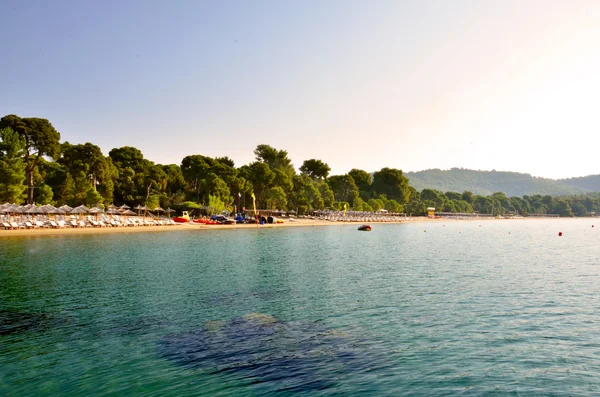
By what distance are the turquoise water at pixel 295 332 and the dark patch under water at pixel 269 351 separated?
0.05 metres

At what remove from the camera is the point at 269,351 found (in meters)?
11.7

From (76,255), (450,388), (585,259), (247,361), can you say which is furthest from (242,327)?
(585,259)

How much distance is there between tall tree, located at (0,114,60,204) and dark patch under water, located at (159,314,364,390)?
67.2 m

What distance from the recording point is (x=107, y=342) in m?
12.5

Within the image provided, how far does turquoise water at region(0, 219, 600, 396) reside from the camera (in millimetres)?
9680

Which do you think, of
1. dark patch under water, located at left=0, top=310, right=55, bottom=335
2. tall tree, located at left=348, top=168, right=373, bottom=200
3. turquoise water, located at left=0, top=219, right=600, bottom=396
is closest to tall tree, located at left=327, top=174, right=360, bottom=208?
tall tree, located at left=348, top=168, right=373, bottom=200

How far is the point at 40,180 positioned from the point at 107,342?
77472mm

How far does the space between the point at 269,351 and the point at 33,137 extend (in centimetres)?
7137

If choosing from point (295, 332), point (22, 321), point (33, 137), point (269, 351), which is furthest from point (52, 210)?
point (269, 351)

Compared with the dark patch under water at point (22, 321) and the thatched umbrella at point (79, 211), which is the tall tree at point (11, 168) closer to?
the thatched umbrella at point (79, 211)

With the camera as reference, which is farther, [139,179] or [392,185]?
[392,185]

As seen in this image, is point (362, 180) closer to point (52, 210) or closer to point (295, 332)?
point (52, 210)

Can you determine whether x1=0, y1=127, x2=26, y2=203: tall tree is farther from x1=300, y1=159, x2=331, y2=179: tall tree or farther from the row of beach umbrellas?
x1=300, y1=159, x2=331, y2=179: tall tree

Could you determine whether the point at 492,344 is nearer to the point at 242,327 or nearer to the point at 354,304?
the point at 354,304
